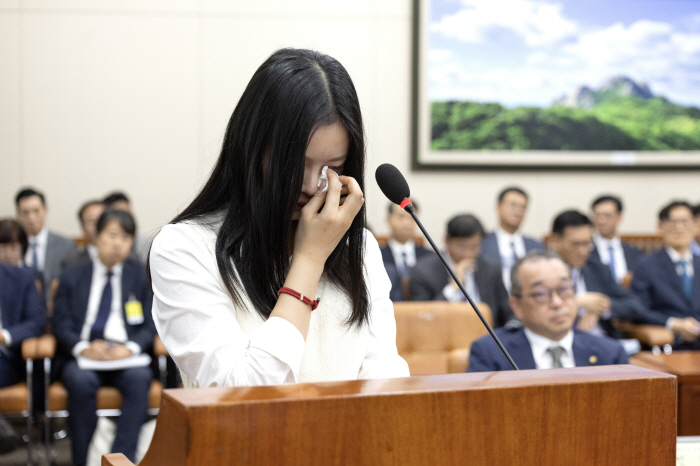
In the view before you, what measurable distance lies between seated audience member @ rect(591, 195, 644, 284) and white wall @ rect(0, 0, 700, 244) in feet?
3.40

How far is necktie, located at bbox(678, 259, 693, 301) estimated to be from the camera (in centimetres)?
433

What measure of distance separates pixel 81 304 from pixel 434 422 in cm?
321

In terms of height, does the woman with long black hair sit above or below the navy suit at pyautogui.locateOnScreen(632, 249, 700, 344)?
above

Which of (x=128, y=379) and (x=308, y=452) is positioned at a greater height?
(x=308, y=452)

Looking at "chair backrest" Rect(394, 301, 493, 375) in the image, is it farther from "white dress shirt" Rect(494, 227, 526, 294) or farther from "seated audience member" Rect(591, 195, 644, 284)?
"seated audience member" Rect(591, 195, 644, 284)

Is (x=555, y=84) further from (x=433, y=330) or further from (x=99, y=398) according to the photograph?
(x=99, y=398)

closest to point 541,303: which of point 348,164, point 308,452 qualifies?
point 348,164

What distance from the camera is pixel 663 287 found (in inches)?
171

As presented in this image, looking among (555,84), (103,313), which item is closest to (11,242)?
(103,313)

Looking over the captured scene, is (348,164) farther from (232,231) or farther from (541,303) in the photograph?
(541,303)

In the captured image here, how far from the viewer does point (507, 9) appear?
6.11 metres

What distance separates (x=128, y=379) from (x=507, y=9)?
451 cm

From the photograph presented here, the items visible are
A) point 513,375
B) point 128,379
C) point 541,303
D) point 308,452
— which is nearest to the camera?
point 308,452

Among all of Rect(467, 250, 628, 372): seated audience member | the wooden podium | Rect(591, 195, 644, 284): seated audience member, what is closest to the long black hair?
the wooden podium
